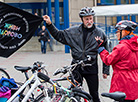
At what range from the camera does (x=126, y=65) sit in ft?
11.2

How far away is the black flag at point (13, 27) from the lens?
411 centimetres

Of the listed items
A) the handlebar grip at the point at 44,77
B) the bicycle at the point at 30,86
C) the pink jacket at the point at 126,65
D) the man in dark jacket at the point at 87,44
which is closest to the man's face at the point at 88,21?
the man in dark jacket at the point at 87,44

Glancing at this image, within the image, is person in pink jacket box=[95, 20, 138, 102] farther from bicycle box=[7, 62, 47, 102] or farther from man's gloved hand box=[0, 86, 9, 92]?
man's gloved hand box=[0, 86, 9, 92]

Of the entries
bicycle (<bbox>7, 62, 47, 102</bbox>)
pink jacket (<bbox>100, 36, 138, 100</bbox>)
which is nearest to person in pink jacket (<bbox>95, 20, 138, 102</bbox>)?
pink jacket (<bbox>100, 36, 138, 100</bbox>)

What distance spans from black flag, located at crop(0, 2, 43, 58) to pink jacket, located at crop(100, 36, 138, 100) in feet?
4.89

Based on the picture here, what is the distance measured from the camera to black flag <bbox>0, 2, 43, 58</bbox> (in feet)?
13.5

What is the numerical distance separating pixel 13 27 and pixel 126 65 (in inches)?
78.5

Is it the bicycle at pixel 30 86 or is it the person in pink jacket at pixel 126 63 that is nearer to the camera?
the person in pink jacket at pixel 126 63

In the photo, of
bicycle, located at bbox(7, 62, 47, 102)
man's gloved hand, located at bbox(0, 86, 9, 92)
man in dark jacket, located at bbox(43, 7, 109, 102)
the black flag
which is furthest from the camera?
the black flag

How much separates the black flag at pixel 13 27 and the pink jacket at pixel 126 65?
1.49 m

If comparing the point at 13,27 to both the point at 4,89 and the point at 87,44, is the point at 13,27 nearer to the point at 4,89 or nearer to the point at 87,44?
the point at 4,89

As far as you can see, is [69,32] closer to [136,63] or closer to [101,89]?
[136,63]

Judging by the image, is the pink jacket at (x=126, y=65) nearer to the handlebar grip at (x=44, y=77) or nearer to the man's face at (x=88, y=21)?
the man's face at (x=88, y=21)

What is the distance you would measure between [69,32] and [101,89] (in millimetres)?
3194
